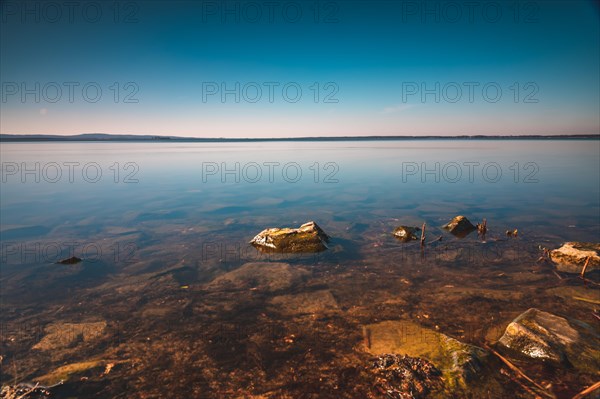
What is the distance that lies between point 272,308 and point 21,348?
571cm

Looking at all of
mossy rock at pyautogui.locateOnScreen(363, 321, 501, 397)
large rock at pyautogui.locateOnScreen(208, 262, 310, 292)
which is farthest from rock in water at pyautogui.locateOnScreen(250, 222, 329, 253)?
mossy rock at pyautogui.locateOnScreen(363, 321, 501, 397)

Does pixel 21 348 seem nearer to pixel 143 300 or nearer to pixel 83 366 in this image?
pixel 83 366

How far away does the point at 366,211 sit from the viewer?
20.6 metres

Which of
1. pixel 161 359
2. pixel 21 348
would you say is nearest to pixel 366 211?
pixel 161 359

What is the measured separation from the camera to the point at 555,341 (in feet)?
20.0

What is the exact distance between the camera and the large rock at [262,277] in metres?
9.88

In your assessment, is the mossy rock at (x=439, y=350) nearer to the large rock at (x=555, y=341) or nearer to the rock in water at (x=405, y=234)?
the large rock at (x=555, y=341)

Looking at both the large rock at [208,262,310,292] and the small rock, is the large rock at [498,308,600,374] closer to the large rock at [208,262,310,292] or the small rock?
the large rock at [208,262,310,292]

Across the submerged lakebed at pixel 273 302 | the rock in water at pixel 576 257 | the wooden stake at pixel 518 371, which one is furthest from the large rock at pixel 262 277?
the rock in water at pixel 576 257

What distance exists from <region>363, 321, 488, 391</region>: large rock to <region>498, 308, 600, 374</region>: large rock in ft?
2.88

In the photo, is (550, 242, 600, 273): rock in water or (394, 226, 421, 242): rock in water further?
(394, 226, 421, 242): rock in water

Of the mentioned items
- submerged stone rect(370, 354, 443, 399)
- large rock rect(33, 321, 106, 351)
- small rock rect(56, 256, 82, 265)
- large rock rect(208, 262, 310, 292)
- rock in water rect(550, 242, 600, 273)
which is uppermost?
rock in water rect(550, 242, 600, 273)

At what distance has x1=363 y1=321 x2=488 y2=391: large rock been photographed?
217 inches

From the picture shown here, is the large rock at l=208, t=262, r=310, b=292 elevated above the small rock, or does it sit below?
below
